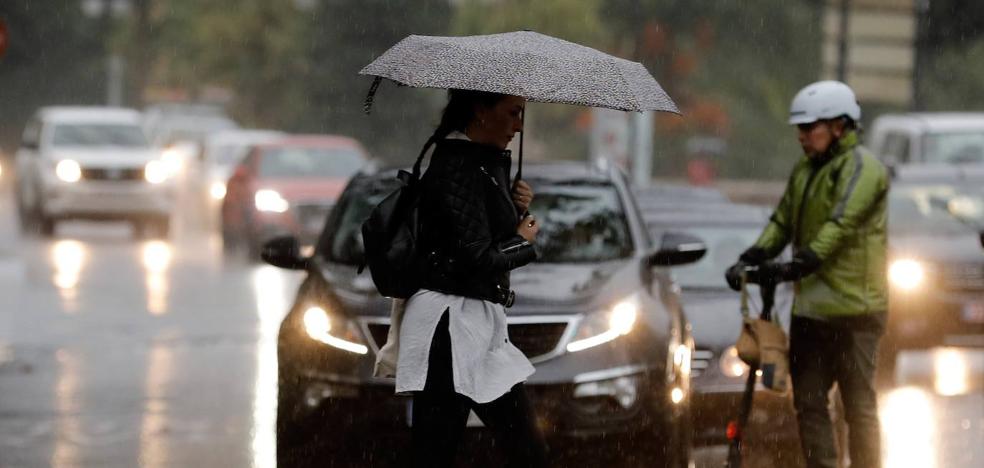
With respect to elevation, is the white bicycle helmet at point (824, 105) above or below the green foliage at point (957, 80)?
above

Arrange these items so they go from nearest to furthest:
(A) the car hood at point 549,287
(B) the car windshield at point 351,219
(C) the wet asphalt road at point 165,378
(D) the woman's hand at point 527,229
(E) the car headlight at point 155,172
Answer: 1. (D) the woman's hand at point 527,229
2. (A) the car hood at point 549,287
3. (B) the car windshield at point 351,219
4. (C) the wet asphalt road at point 165,378
5. (E) the car headlight at point 155,172

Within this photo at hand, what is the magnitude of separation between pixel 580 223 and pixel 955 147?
1395cm

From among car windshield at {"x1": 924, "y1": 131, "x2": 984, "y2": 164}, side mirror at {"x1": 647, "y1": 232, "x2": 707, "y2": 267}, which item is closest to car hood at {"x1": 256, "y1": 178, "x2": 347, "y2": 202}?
car windshield at {"x1": 924, "y1": 131, "x2": 984, "y2": 164}

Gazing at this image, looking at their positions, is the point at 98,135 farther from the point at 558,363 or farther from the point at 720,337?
the point at 558,363

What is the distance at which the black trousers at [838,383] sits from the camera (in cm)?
717

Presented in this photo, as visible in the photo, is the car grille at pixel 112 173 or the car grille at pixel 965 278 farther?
the car grille at pixel 112 173

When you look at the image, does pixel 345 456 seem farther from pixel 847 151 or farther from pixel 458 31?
pixel 458 31

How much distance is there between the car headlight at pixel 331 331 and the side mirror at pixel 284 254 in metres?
0.80

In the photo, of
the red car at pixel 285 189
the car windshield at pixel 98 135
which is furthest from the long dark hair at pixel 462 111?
the car windshield at pixel 98 135

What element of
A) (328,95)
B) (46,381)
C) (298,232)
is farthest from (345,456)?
(328,95)

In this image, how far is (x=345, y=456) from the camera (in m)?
7.71

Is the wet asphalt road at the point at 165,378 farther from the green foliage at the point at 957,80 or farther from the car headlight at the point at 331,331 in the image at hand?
the green foliage at the point at 957,80

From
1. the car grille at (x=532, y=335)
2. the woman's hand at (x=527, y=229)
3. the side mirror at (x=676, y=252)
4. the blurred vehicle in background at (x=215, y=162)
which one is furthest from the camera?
the blurred vehicle in background at (x=215, y=162)

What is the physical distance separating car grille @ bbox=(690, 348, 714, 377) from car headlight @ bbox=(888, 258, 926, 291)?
3958 mm
